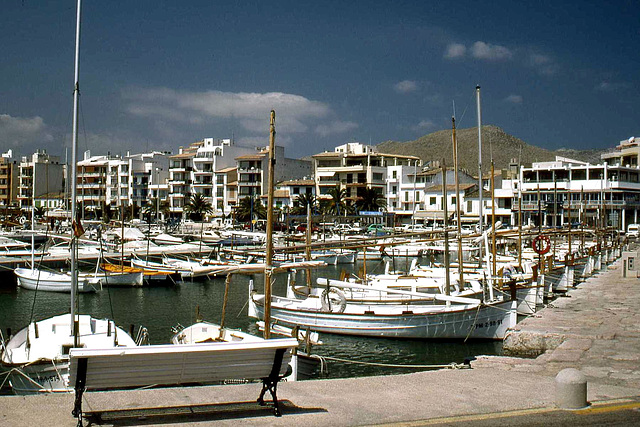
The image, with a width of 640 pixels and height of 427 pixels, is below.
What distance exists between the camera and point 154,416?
24.1 feet

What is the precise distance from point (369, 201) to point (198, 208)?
28.1 metres

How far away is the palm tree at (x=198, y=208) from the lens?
Result: 4016 inches

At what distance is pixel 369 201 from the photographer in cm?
9406

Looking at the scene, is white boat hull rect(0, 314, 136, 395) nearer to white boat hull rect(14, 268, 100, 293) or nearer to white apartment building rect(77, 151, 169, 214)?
white boat hull rect(14, 268, 100, 293)

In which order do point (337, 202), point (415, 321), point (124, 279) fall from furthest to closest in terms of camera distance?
point (337, 202) → point (124, 279) → point (415, 321)

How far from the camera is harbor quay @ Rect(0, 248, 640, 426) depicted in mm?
7402

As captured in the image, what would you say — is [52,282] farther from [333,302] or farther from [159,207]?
[159,207]

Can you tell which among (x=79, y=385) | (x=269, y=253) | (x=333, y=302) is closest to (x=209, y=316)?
(x=333, y=302)

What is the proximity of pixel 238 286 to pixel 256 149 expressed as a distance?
262 ft

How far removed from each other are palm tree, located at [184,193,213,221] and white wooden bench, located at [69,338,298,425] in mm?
94545

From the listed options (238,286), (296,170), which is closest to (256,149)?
(296,170)

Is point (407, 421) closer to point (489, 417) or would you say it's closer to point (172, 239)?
point (489, 417)

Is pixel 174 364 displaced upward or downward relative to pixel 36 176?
downward

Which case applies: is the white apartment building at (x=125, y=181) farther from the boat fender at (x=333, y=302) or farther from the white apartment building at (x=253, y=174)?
the boat fender at (x=333, y=302)
